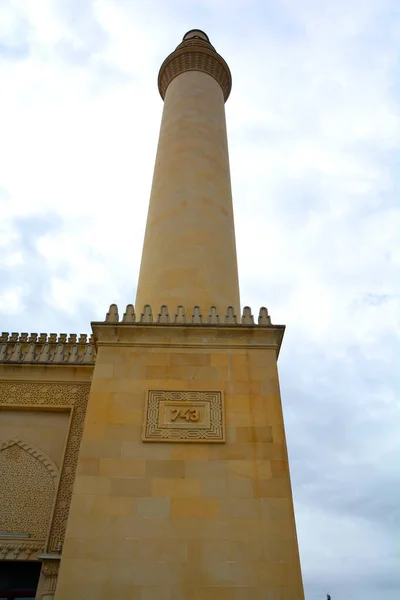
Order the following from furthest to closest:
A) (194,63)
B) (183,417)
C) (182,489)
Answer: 1. (194,63)
2. (183,417)
3. (182,489)

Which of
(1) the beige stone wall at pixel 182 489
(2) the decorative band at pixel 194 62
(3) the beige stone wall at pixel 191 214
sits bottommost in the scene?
(1) the beige stone wall at pixel 182 489

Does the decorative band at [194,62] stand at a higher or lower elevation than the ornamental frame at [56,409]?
higher

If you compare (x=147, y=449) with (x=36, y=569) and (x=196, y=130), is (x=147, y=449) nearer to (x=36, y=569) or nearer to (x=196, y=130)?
(x=36, y=569)

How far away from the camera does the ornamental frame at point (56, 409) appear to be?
5.55 meters

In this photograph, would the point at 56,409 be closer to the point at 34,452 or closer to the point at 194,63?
the point at 34,452

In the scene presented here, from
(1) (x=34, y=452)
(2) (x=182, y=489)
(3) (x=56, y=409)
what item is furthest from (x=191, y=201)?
(2) (x=182, y=489)

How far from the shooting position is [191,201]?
842 cm

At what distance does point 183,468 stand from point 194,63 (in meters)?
9.88

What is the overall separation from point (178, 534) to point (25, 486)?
2.55m

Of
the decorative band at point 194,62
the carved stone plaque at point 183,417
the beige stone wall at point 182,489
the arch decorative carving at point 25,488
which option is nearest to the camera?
the beige stone wall at point 182,489

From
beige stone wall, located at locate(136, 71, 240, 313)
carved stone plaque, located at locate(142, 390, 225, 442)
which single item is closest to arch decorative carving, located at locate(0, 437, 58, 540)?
Answer: carved stone plaque, located at locate(142, 390, 225, 442)

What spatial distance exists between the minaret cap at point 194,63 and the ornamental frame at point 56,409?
8.27 meters

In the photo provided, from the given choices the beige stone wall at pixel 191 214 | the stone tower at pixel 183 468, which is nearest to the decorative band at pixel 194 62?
the beige stone wall at pixel 191 214

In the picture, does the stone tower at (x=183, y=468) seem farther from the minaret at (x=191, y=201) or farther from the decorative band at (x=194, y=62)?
the decorative band at (x=194, y=62)
